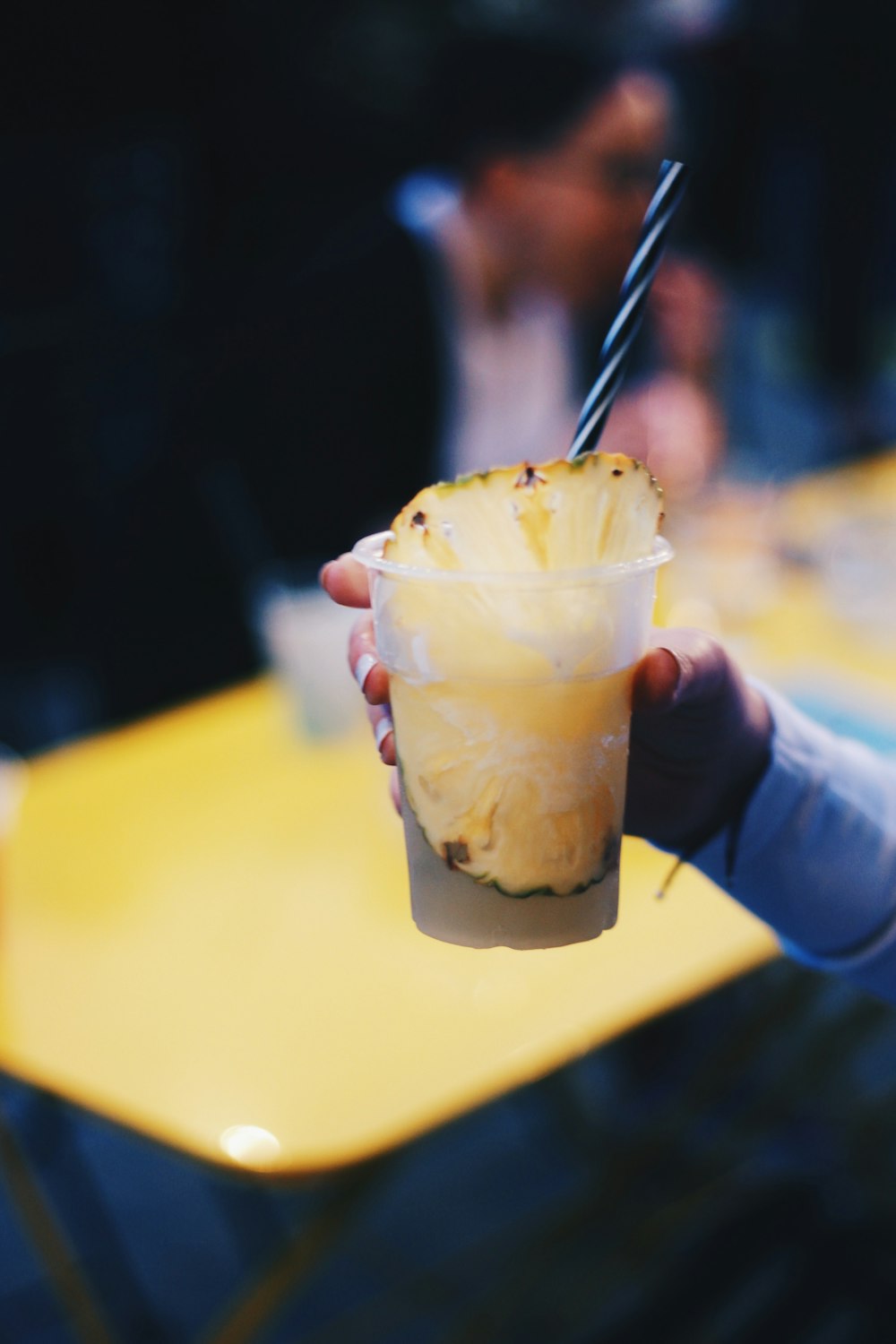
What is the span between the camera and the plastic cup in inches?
19.8

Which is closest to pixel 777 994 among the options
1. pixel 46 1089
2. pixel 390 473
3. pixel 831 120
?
pixel 46 1089

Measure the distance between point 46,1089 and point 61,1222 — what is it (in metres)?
1.16

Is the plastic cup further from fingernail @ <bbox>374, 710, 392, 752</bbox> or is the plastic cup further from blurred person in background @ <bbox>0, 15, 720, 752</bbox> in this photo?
blurred person in background @ <bbox>0, 15, 720, 752</bbox>

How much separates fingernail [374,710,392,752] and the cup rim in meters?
0.10

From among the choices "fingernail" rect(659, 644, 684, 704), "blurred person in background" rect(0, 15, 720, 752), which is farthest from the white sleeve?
"blurred person in background" rect(0, 15, 720, 752)

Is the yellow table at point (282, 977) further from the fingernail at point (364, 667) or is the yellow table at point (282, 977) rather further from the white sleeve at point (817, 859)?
the fingernail at point (364, 667)

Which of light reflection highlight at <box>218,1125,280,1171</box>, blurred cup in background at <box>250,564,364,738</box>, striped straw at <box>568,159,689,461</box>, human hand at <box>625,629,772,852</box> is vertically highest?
striped straw at <box>568,159,689,461</box>

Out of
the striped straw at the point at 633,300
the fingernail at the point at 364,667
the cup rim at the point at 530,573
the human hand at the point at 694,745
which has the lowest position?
the human hand at the point at 694,745

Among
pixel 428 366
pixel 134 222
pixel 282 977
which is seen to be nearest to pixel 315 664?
pixel 282 977

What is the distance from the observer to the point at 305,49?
3684mm

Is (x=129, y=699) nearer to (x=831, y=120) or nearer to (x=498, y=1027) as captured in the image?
(x=498, y=1027)

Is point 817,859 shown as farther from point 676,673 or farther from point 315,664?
point 315,664

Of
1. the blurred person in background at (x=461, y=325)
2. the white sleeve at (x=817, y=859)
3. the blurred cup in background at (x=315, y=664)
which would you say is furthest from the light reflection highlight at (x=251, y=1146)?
the blurred person in background at (x=461, y=325)

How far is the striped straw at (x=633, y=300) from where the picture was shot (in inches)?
22.1
